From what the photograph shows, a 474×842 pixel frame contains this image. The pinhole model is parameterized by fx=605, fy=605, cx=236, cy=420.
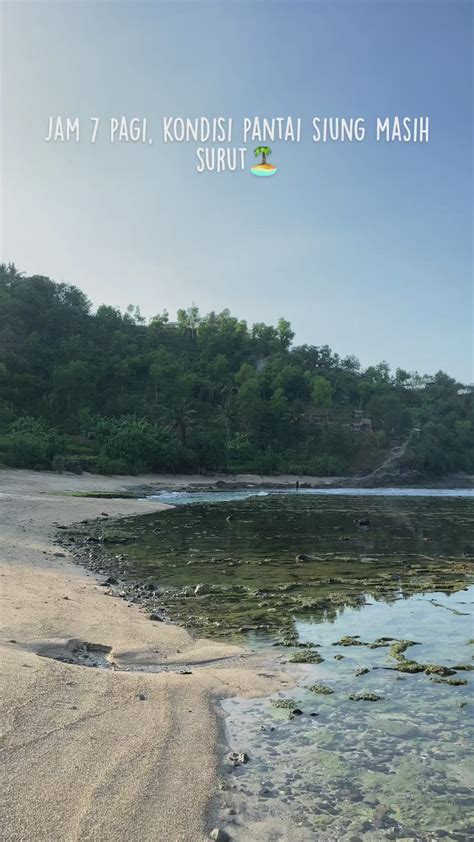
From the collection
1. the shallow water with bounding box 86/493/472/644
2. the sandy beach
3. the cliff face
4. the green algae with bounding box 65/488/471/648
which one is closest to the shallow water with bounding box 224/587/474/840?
the sandy beach

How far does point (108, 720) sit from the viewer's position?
7.02 meters

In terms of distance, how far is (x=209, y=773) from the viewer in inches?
245

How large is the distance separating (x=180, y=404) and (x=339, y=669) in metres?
91.8

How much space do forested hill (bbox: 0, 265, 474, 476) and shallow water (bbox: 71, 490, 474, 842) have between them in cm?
5095

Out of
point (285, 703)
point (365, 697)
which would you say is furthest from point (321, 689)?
point (285, 703)

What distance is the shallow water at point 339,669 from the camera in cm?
588

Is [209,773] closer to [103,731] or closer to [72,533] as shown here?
[103,731]

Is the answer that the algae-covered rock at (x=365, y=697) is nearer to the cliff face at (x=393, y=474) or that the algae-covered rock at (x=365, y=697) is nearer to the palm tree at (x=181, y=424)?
the palm tree at (x=181, y=424)

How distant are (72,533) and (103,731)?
21983 millimetres

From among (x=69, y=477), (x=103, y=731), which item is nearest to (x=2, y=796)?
(x=103, y=731)

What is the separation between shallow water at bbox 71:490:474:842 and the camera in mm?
5883

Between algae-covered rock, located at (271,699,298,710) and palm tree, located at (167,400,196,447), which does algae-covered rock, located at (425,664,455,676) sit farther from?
palm tree, located at (167,400,196,447)

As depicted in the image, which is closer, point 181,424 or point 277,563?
point 277,563

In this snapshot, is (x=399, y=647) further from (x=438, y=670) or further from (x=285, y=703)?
(x=285, y=703)
